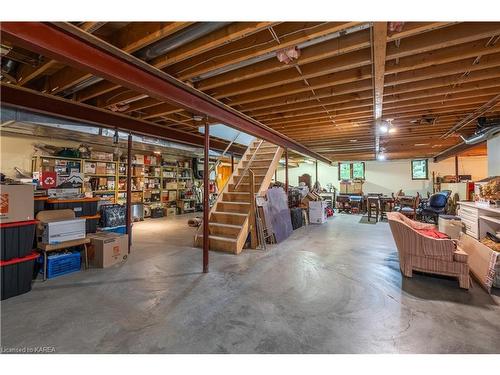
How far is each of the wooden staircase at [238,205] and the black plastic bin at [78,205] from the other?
1935 millimetres

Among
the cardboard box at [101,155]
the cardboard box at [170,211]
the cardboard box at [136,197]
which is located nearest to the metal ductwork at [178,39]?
the cardboard box at [101,155]

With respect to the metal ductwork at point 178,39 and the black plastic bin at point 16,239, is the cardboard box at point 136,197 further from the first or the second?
the metal ductwork at point 178,39

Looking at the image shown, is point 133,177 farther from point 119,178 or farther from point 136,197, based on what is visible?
point 136,197

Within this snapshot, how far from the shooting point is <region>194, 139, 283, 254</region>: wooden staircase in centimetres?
452

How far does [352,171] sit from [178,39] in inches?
472

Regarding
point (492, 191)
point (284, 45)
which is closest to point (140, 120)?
point (284, 45)

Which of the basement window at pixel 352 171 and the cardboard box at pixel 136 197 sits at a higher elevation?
the basement window at pixel 352 171

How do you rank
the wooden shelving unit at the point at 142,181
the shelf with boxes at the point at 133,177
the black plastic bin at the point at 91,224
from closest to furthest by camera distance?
the black plastic bin at the point at 91,224 < the shelf with boxes at the point at 133,177 < the wooden shelving unit at the point at 142,181

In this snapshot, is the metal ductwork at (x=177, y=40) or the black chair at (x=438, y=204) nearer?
the metal ductwork at (x=177, y=40)

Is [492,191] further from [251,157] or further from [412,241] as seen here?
[251,157]

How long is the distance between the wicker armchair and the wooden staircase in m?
2.53

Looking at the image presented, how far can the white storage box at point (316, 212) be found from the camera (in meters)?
7.65
